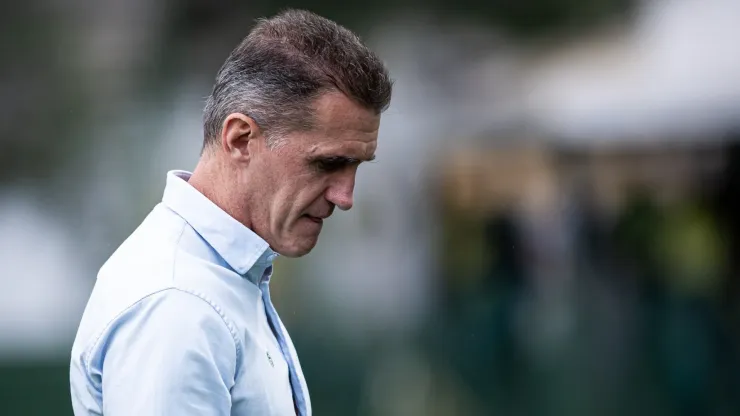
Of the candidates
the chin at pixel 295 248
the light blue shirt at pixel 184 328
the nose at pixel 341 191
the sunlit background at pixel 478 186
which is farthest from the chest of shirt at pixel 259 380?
the sunlit background at pixel 478 186

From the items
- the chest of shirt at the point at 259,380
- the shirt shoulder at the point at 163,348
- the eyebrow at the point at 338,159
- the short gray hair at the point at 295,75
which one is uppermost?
the short gray hair at the point at 295,75

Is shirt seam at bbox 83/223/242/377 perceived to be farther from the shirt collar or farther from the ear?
the ear

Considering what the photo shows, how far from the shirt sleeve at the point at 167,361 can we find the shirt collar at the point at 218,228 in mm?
164

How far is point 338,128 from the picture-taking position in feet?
5.23

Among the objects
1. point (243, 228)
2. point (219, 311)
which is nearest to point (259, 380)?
point (219, 311)

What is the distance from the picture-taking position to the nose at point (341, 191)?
1.67 m

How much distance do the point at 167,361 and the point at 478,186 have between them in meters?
5.09

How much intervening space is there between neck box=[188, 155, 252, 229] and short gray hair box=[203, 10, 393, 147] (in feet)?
0.17

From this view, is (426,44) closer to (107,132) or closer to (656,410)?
(107,132)

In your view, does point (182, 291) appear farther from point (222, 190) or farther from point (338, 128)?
point (338, 128)

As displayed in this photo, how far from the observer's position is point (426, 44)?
20.5 ft

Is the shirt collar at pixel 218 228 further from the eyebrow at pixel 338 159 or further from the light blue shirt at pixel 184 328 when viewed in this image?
the eyebrow at pixel 338 159

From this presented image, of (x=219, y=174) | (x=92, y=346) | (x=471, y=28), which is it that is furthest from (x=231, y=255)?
(x=471, y=28)

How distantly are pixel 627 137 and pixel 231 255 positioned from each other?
16.8ft
